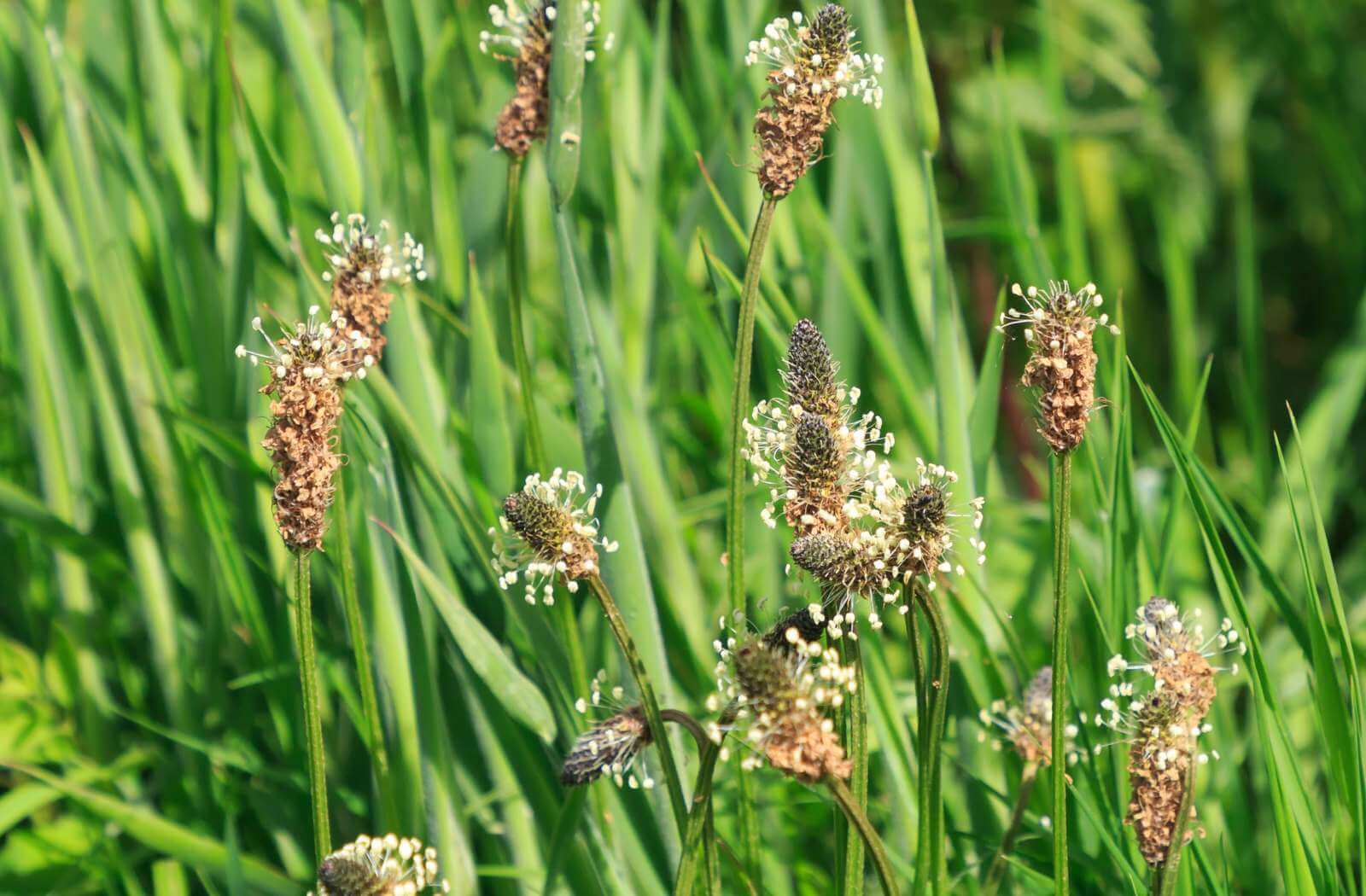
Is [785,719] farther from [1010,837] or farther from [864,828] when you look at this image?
[1010,837]

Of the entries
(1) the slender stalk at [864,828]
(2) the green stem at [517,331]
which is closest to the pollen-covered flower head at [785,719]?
(1) the slender stalk at [864,828]

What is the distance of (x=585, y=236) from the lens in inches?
64.8

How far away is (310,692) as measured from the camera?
856mm

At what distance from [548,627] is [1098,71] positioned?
2042mm

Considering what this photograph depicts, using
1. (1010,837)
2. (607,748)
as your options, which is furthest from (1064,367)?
(1010,837)

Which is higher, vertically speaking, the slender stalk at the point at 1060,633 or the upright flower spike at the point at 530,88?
the upright flower spike at the point at 530,88

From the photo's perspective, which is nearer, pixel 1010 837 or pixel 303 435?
pixel 303 435

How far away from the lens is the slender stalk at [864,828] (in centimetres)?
71

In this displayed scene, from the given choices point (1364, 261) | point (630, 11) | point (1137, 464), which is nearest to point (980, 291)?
point (1137, 464)

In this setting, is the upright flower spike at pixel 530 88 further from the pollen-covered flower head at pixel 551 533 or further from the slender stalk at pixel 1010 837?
the slender stalk at pixel 1010 837

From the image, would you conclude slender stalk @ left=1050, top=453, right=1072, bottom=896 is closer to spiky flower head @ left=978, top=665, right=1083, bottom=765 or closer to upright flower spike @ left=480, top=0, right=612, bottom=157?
spiky flower head @ left=978, top=665, right=1083, bottom=765

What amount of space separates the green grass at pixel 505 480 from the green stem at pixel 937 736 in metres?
0.04

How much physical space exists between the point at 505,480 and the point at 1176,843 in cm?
73

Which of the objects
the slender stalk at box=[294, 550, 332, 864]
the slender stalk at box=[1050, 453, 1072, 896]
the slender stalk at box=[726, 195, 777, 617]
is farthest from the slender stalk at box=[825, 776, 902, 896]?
the slender stalk at box=[294, 550, 332, 864]
